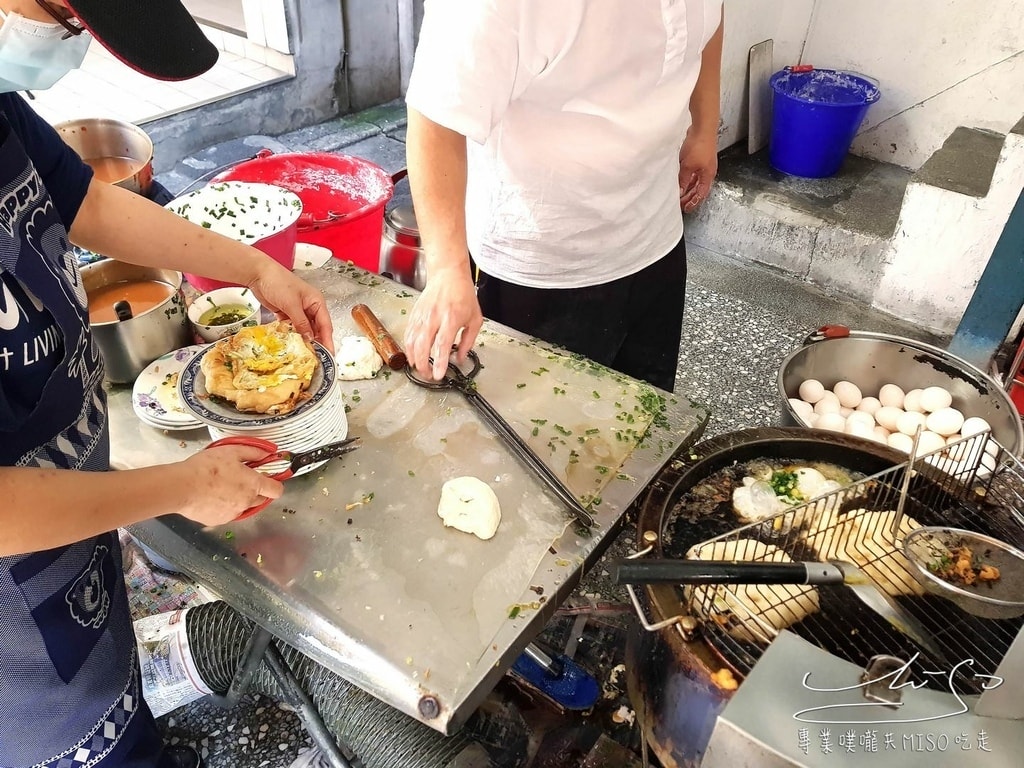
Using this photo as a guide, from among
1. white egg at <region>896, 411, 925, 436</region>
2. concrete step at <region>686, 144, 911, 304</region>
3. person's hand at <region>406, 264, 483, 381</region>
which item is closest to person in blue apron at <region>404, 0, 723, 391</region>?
person's hand at <region>406, 264, 483, 381</region>

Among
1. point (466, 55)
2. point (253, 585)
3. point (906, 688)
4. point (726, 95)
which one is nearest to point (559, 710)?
point (253, 585)

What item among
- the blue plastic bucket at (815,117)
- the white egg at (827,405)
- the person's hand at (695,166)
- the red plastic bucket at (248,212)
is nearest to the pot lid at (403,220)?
the red plastic bucket at (248,212)

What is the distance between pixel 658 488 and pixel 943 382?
190cm

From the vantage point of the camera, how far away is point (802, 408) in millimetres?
2709

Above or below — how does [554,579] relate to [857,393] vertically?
above

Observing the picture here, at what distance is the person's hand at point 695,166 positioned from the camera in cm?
230

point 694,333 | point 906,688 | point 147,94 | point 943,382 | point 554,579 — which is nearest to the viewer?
point 906,688

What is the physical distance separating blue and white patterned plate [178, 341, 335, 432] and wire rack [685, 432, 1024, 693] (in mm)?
748

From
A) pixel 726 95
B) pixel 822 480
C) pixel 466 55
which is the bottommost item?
pixel 726 95

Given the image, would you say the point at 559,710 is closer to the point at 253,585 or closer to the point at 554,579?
the point at 554,579

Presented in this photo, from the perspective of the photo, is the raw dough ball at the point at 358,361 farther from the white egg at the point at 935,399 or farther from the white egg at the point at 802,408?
the white egg at the point at 935,399

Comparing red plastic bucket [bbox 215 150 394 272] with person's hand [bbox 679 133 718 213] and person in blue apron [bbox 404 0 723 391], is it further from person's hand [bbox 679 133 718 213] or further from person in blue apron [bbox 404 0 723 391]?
person's hand [bbox 679 133 718 213]

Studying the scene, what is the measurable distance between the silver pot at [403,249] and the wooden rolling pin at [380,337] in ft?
3.43

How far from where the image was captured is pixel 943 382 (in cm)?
279
